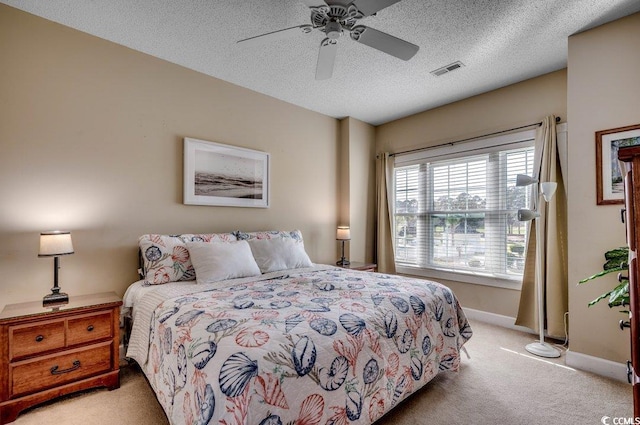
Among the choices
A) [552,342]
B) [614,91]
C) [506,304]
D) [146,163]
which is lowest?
[552,342]

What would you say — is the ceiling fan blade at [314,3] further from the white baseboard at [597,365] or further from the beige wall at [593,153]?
the white baseboard at [597,365]

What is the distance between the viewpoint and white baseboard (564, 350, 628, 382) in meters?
2.29

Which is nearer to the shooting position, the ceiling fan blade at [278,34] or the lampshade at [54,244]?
the ceiling fan blade at [278,34]

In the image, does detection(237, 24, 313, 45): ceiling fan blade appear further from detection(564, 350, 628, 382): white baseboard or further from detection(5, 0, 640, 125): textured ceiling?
detection(564, 350, 628, 382): white baseboard

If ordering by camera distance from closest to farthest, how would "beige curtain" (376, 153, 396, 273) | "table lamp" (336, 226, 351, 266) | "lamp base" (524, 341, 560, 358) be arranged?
1. "lamp base" (524, 341, 560, 358)
2. "table lamp" (336, 226, 351, 266)
3. "beige curtain" (376, 153, 396, 273)

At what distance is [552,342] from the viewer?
3035 mm

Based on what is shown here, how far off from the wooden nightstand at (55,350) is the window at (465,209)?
357 cm

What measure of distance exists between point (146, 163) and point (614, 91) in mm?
3929

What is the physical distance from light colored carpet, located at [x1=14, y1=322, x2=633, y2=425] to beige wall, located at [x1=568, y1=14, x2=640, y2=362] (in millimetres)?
337

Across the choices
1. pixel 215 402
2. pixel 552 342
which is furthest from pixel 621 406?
pixel 215 402

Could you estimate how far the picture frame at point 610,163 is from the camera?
230 cm

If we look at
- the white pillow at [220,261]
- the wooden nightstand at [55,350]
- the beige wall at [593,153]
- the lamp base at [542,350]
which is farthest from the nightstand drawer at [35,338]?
the beige wall at [593,153]

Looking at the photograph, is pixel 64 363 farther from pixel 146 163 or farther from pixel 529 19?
pixel 529 19

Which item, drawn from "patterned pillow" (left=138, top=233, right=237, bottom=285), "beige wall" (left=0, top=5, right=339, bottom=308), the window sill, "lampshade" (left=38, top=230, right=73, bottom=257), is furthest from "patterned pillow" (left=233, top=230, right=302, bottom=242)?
the window sill
